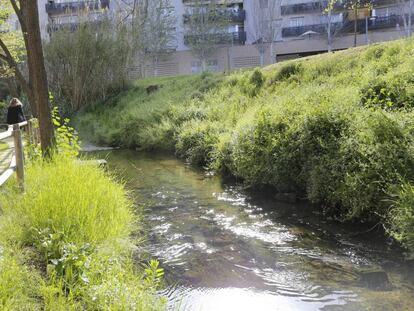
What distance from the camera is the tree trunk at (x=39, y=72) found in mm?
7746

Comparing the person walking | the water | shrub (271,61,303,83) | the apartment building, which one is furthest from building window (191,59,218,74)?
the water

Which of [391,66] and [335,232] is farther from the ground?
[391,66]

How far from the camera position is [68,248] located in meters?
4.45

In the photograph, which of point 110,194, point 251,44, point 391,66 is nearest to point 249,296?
point 110,194

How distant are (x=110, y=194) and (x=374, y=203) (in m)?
4.21

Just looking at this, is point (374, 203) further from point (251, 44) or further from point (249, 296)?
point (251, 44)

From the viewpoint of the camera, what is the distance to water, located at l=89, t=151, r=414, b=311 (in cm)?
504

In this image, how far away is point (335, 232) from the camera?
740 centimetres

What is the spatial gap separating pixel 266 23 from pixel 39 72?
37178 millimetres

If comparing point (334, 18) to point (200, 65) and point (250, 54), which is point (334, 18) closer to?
point (250, 54)

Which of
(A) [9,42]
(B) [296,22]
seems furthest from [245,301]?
(B) [296,22]

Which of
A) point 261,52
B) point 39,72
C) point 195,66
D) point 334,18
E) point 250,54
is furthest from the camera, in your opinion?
point 195,66

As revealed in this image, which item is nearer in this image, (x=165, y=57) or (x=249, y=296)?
(x=249, y=296)

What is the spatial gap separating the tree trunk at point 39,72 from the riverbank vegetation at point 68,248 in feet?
4.60
